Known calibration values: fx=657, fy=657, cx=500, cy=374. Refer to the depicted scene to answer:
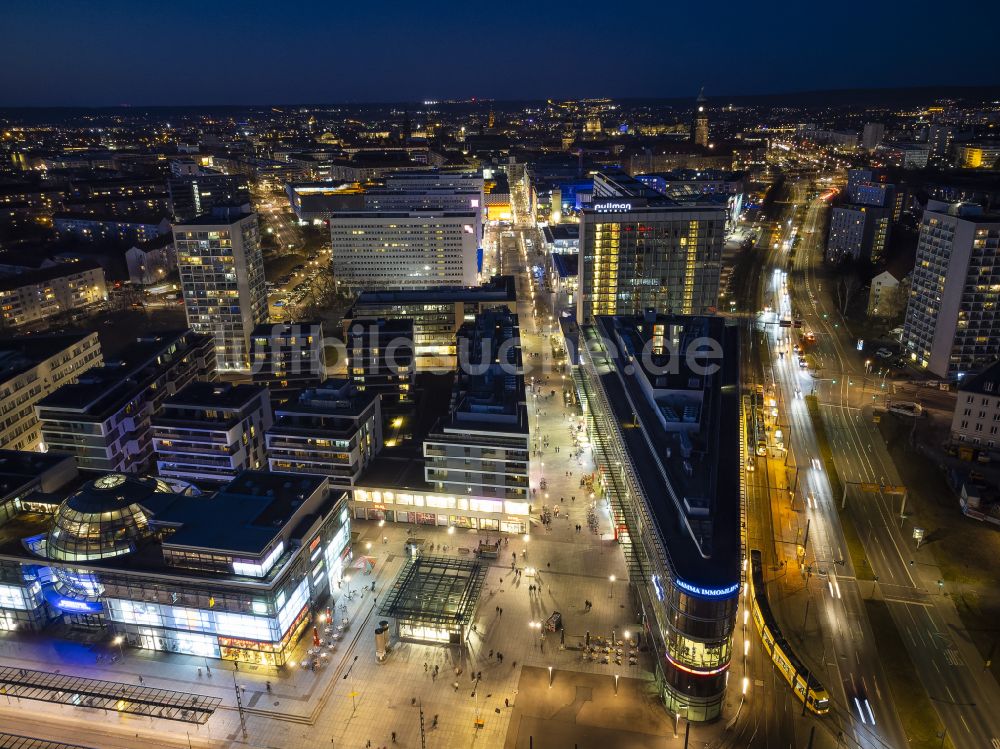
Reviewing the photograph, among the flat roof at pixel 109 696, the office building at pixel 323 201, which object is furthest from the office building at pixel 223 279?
the office building at pixel 323 201

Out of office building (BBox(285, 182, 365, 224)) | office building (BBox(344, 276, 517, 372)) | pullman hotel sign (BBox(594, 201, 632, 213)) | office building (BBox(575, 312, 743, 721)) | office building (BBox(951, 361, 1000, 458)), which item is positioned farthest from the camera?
office building (BBox(285, 182, 365, 224))

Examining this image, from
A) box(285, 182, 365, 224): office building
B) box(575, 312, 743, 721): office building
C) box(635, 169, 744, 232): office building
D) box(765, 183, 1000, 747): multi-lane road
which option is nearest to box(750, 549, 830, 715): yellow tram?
box(765, 183, 1000, 747): multi-lane road

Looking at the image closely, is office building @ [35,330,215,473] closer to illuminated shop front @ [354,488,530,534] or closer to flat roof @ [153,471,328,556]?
flat roof @ [153,471,328,556]

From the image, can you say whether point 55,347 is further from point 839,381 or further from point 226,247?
point 839,381

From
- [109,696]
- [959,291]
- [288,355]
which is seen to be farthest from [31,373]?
[959,291]

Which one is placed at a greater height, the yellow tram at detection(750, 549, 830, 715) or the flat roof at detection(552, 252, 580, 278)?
the flat roof at detection(552, 252, 580, 278)

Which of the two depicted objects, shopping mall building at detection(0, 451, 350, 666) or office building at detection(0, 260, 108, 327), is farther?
office building at detection(0, 260, 108, 327)

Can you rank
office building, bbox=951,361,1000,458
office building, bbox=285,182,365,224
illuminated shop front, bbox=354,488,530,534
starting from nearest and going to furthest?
illuminated shop front, bbox=354,488,530,534, office building, bbox=951,361,1000,458, office building, bbox=285,182,365,224
